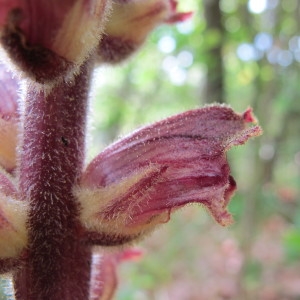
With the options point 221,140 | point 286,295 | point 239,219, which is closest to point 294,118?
point 286,295

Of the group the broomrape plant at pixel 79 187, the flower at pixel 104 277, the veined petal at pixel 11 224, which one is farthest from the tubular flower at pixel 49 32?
the flower at pixel 104 277

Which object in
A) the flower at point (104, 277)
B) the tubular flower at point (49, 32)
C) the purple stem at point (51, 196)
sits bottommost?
the flower at point (104, 277)

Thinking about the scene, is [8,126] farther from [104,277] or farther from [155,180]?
[104,277]

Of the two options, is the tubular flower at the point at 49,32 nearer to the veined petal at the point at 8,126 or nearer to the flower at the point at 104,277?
the veined petal at the point at 8,126

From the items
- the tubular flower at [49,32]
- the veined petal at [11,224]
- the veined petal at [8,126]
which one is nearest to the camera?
the tubular flower at [49,32]

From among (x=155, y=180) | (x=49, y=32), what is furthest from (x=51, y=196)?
(x=49, y=32)

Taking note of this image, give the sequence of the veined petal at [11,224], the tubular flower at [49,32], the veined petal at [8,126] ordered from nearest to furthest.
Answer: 1. the tubular flower at [49,32]
2. the veined petal at [11,224]
3. the veined petal at [8,126]
